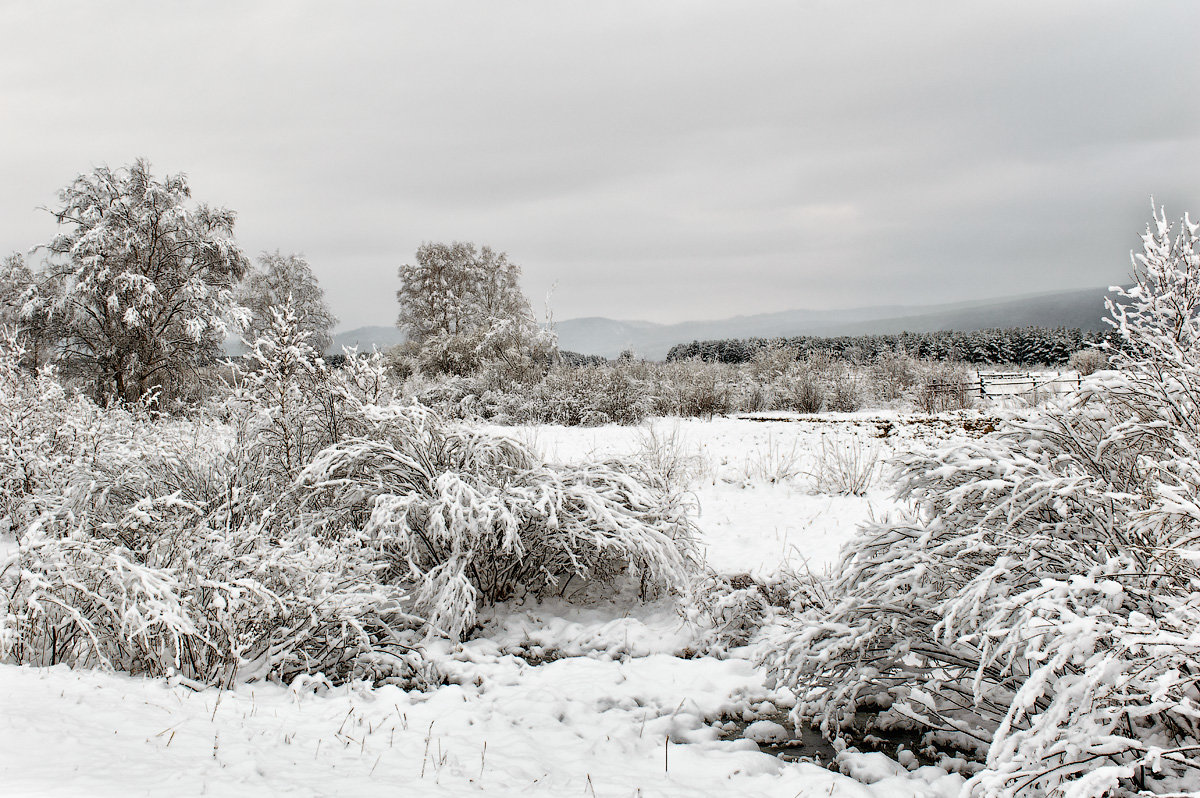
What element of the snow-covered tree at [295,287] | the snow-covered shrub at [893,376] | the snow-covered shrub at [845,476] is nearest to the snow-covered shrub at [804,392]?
the snow-covered shrub at [893,376]

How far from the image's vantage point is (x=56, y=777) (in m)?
1.76

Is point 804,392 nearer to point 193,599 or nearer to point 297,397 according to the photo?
point 297,397

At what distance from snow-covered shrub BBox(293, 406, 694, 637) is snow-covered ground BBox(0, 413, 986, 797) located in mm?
297

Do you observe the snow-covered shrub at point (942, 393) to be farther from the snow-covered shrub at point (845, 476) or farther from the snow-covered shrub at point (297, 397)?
the snow-covered shrub at point (297, 397)

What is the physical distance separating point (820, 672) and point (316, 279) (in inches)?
1491

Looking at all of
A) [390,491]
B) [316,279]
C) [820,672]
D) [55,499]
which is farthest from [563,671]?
[316,279]

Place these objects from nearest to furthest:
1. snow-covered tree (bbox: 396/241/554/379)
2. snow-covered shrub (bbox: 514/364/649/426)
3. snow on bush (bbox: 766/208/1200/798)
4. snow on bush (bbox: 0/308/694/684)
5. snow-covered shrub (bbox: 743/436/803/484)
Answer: snow on bush (bbox: 766/208/1200/798) < snow on bush (bbox: 0/308/694/684) < snow-covered shrub (bbox: 743/436/803/484) < snow-covered shrub (bbox: 514/364/649/426) < snow-covered tree (bbox: 396/241/554/379)

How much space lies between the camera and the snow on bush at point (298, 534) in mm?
2988

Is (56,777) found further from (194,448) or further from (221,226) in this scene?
(221,226)

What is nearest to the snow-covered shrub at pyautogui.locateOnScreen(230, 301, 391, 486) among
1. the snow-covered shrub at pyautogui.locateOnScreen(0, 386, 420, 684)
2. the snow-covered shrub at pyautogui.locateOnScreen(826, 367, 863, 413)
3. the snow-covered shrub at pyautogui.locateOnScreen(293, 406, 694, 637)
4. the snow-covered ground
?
the snow-covered shrub at pyautogui.locateOnScreen(293, 406, 694, 637)

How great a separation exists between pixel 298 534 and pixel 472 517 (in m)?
1.12

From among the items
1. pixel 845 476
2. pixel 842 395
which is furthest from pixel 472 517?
pixel 842 395

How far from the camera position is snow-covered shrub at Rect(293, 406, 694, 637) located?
3984 mm

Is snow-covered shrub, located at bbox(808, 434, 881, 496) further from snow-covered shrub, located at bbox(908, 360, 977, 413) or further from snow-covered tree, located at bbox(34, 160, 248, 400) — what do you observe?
snow-covered tree, located at bbox(34, 160, 248, 400)
